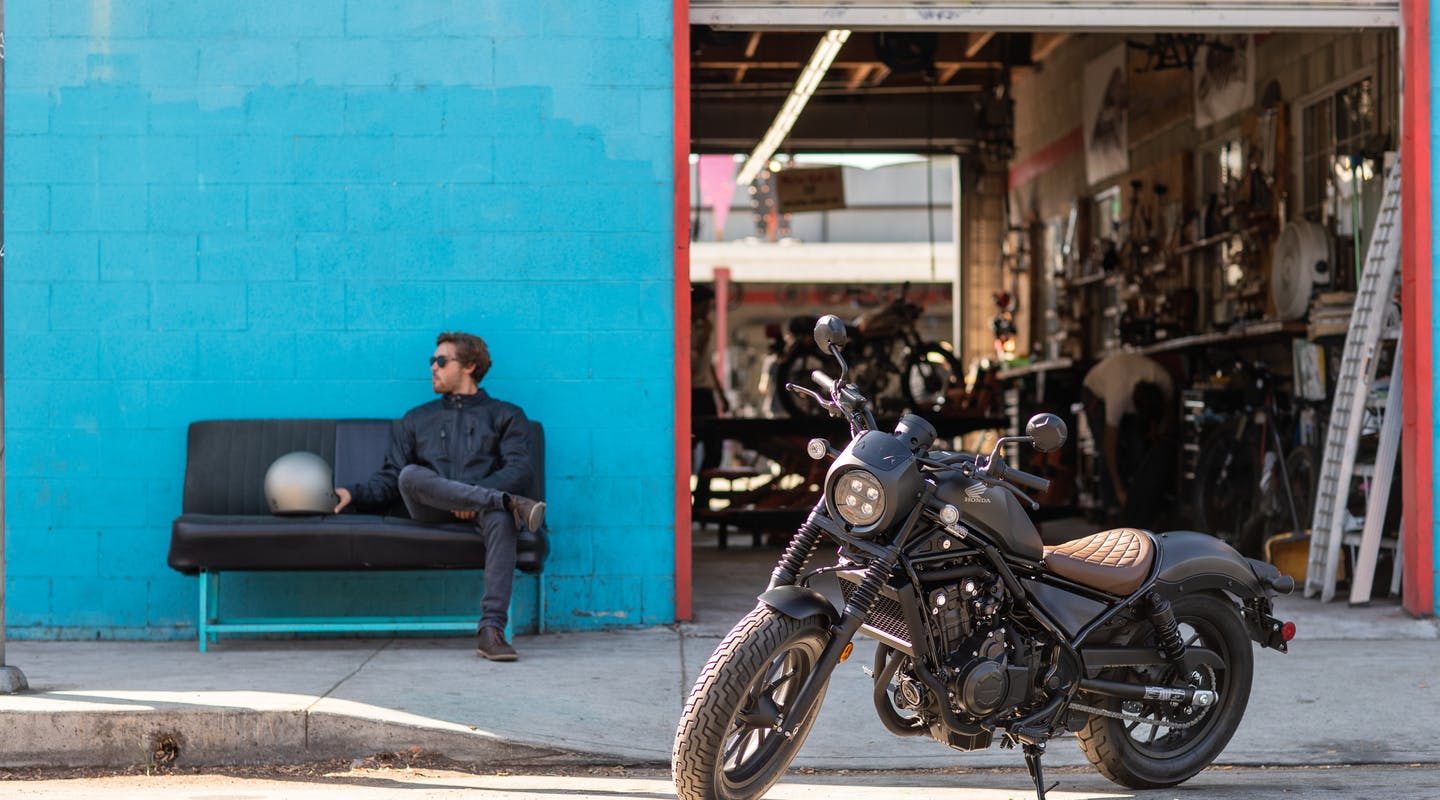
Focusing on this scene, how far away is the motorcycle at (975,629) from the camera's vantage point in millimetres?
4449

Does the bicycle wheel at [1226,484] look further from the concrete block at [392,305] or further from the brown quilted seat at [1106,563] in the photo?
the brown quilted seat at [1106,563]

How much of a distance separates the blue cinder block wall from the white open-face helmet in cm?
44

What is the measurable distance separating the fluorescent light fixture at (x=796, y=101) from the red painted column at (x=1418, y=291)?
3.46m

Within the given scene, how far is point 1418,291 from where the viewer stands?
8094 mm

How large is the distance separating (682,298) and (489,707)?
8.08 ft

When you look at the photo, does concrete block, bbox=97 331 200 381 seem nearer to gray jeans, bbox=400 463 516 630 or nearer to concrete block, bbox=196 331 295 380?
concrete block, bbox=196 331 295 380

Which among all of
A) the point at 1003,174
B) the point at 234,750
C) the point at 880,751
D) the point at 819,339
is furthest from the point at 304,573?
the point at 1003,174

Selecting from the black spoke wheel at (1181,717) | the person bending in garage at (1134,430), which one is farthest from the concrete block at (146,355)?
the person bending in garage at (1134,430)

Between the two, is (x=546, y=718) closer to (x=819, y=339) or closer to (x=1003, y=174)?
(x=819, y=339)

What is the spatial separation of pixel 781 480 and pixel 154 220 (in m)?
6.26

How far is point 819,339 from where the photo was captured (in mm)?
4723

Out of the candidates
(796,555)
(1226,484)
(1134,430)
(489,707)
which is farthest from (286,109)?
(1134,430)

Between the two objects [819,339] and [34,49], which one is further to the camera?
[34,49]

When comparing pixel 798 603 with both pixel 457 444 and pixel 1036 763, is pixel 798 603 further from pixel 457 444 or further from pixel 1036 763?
pixel 457 444
